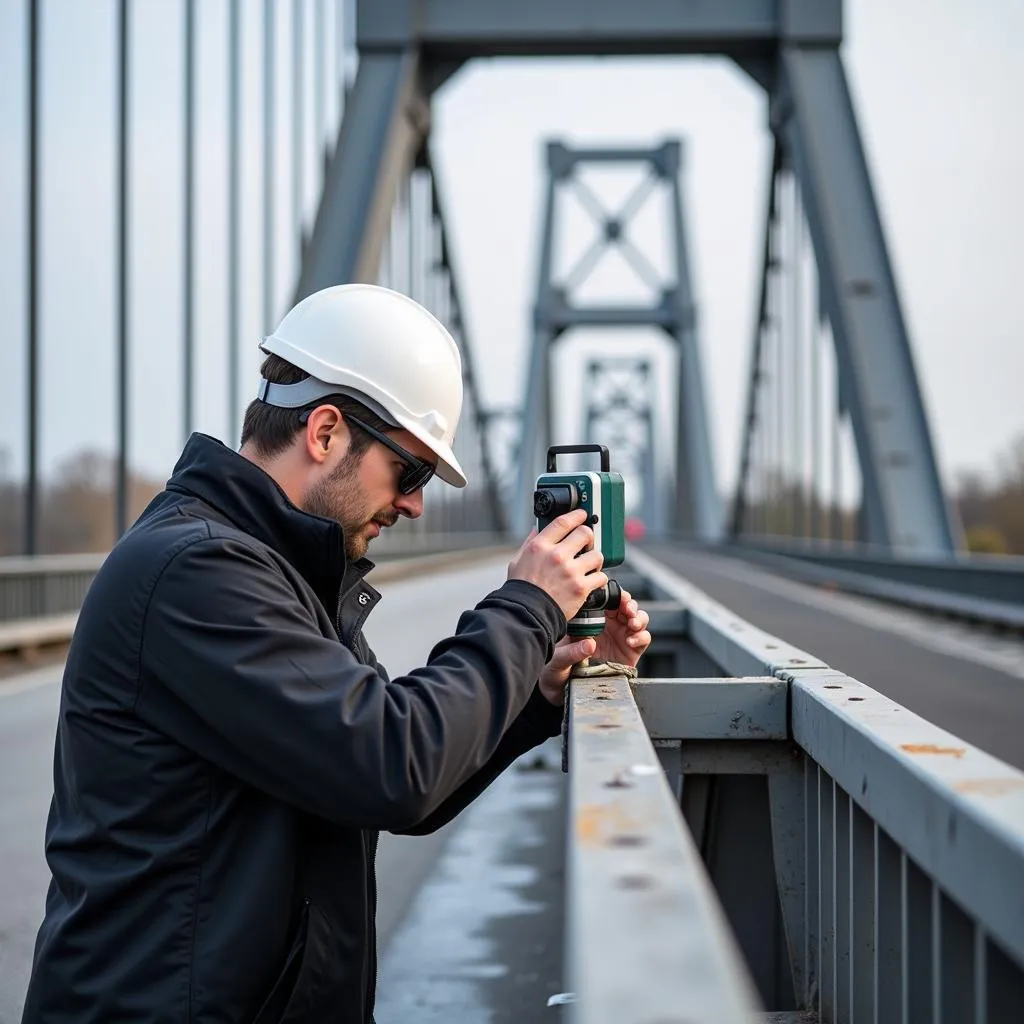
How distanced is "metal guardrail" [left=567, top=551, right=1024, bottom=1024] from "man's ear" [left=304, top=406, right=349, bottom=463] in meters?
0.44

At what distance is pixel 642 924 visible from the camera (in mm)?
826

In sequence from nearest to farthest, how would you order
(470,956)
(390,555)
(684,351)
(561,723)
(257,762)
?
(257,762) → (561,723) → (470,956) → (390,555) → (684,351)

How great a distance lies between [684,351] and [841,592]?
80.5 ft

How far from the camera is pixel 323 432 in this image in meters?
1.75

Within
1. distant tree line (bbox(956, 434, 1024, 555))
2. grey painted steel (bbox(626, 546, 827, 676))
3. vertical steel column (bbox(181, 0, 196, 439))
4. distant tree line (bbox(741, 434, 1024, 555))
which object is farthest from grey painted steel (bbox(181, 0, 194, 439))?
distant tree line (bbox(956, 434, 1024, 555))

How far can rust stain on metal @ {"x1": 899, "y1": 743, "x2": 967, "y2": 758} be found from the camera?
3.88 feet

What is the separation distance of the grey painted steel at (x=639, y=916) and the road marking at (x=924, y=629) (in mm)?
Answer: 6408

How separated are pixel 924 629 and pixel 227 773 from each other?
9.09 meters

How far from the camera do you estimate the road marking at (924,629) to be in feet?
26.0

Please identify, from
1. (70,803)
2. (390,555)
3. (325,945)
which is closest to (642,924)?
Result: (325,945)

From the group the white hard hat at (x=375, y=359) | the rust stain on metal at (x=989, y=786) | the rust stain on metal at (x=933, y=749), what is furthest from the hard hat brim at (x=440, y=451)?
the rust stain on metal at (x=989, y=786)

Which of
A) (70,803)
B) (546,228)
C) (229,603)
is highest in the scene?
(546,228)

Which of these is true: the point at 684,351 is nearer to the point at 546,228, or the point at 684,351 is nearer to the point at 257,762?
the point at 546,228

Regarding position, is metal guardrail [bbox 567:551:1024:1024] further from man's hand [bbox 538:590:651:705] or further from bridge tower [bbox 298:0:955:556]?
bridge tower [bbox 298:0:955:556]
